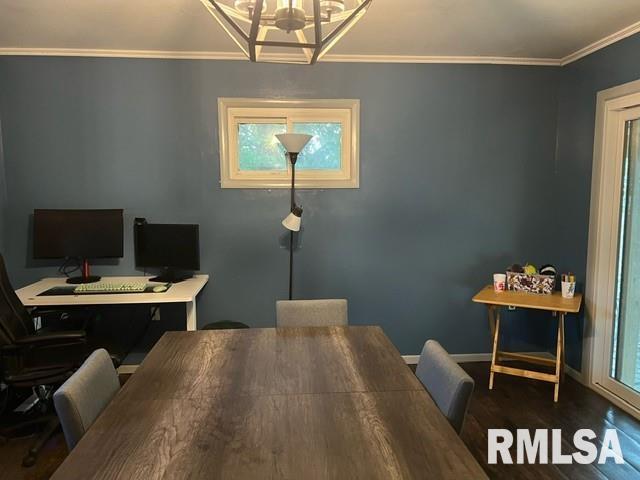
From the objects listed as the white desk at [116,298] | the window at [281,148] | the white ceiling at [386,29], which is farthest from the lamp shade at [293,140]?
the white desk at [116,298]

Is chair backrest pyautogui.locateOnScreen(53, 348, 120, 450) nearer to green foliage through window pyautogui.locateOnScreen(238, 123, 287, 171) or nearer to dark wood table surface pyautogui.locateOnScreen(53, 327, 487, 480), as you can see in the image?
dark wood table surface pyautogui.locateOnScreen(53, 327, 487, 480)

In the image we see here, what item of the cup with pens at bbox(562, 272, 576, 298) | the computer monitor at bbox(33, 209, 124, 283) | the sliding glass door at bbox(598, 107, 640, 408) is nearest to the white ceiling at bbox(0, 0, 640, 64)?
the sliding glass door at bbox(598, 107, 640, 408)

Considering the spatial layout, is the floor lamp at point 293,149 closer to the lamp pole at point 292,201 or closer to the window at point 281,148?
the lamp pole at point 292,201

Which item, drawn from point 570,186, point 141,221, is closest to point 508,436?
point 570,186

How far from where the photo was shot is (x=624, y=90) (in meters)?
2.91

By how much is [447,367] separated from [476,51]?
2651mm

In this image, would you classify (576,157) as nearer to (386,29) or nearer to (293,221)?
(386,29)

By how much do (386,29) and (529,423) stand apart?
104 inches

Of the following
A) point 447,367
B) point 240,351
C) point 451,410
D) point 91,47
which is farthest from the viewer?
point 91,47

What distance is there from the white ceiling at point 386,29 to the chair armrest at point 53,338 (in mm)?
1815

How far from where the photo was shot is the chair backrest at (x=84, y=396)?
1.36 metres

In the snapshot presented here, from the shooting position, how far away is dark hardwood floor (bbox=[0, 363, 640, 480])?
2.33m

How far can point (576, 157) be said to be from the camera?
3.44 metres

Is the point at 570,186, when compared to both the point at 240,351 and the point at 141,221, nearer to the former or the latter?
the point at 240,351
